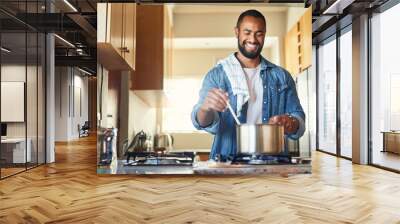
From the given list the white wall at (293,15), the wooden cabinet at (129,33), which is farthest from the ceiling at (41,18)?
the white wall at (293,15)

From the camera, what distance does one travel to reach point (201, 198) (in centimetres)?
370

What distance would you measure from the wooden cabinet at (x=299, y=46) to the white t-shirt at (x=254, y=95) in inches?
15.2

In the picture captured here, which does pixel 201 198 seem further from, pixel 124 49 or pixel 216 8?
pixel 216 8

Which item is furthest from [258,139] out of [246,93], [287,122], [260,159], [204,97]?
[204,97]

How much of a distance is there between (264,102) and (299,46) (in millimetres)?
802

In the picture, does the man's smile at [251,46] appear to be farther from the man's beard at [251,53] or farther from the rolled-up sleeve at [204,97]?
the rolled-up sleeve at [204,97]

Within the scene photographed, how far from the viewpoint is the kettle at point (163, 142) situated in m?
4.50

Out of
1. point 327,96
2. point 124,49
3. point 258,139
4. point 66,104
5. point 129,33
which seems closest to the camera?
point 124,49

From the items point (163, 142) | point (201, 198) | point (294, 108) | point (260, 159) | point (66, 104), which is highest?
point (66, 104)

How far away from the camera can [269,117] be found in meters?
4.54

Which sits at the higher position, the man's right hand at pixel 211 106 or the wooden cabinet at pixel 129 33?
the wooden cabinet at pixel 129 33

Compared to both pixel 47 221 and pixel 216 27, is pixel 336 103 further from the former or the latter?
pixel 47 221

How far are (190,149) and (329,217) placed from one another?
198cm

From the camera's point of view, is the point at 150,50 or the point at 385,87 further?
the point at 385,87
